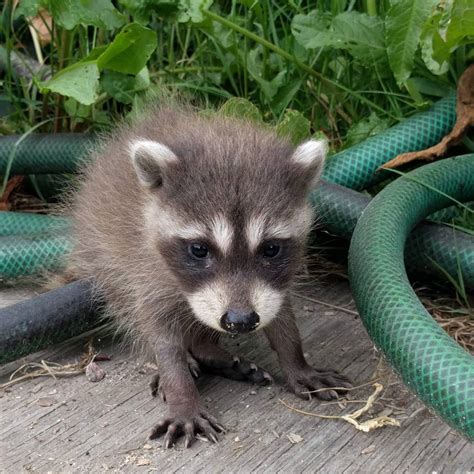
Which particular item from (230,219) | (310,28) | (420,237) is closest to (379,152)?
(420,237)

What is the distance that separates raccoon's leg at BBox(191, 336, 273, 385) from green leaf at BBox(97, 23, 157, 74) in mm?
1457

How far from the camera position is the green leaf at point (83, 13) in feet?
14.0

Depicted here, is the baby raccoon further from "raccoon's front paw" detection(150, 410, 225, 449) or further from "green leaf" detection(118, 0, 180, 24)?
"green leaf" detection(118, 0, 180, 24)

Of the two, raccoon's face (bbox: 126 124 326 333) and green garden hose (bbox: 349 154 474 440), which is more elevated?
raccoon's face (bbox: 126 124 326 333)

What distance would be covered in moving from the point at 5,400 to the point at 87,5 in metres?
2.06

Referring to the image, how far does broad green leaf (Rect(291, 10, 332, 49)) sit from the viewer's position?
4570 mm

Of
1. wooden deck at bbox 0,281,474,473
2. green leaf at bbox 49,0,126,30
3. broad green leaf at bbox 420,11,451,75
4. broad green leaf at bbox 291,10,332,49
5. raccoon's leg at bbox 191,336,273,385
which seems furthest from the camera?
broad green leaf at bbox 291,10,332,49

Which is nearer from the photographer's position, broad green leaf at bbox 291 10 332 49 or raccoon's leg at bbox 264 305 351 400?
raccoon's leg at bbox 264 305 351 400

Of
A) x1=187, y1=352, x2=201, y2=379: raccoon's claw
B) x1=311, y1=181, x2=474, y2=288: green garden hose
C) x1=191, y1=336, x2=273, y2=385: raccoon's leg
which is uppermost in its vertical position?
x1=311, y1=181, x2=474, y2=288: green garden hose

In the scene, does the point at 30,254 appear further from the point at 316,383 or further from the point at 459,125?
the point at 459,125

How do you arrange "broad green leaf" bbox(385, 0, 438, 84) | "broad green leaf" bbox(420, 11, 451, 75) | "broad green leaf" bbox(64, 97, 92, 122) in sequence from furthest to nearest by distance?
"broad green leaf" bbox(64, 97, 92, 122) < "broad green leaf" bbox(385, 0, 438, 84) < "broad green leaf" bbox(420, 11, 451, 75)

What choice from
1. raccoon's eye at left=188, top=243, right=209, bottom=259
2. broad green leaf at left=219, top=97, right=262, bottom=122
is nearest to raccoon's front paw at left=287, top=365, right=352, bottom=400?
raccoon's eye at left=188, top=243, right=209, bottom=259

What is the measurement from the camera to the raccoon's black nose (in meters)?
2.94

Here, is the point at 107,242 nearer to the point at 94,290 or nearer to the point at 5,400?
the point at 94,290
